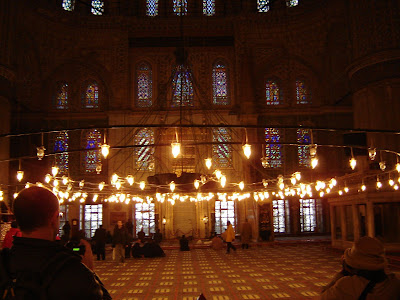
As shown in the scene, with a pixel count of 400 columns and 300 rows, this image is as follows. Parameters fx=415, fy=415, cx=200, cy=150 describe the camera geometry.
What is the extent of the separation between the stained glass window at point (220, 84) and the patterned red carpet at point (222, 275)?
34.6ft

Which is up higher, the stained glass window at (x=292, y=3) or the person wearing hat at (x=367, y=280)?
the stained glass window at (x=292, y=3)

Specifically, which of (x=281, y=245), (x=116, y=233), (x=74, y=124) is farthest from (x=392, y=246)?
(x=74, y=124)

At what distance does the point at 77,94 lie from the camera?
77.6ft

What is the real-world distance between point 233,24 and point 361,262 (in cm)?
2304

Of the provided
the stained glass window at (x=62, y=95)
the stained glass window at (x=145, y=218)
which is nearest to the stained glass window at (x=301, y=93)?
the stained glass window at (x=145, y=218)

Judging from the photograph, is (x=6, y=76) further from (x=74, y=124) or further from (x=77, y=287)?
(x=77, y=287)

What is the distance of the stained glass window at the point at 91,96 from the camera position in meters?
23.7

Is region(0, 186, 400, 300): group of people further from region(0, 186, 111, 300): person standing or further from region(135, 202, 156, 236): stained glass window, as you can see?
region(135, 202, 156, 236): stained glass window

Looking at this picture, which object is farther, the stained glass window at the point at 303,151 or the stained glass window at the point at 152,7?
the stained glass window at the point at 152,7

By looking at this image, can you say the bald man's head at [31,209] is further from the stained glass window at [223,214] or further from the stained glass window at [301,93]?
the stained glass window at [301,93]

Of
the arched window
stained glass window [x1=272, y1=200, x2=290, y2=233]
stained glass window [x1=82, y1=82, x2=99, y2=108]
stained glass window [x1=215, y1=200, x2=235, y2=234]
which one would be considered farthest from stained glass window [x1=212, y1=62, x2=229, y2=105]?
stained glass window [x1=82, y1=82, x2=99, y2=108]

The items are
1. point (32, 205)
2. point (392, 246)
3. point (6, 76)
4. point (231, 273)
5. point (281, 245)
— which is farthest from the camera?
point (281, 245)

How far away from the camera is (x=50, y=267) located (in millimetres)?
1616

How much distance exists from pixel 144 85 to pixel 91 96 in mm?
3097
